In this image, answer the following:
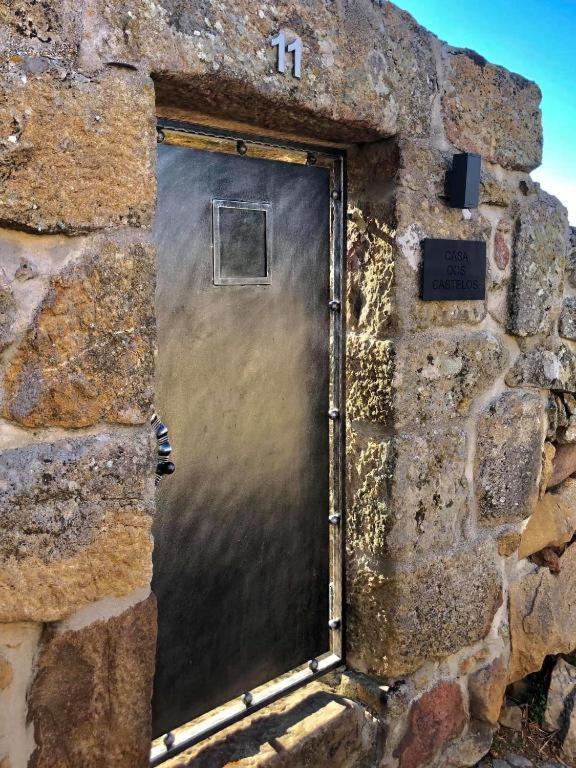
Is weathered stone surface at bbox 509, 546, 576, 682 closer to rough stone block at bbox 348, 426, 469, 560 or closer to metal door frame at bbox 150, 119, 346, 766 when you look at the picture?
rough stone block at bbox 348, 426, 469, 560

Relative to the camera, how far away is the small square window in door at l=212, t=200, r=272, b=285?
5.00 feet

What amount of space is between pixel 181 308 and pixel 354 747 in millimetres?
1150

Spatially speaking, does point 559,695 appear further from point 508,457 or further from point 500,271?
point 500,271

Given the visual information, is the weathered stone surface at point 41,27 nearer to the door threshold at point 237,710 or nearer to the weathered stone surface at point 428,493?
the weathered stone surface at point 428,493

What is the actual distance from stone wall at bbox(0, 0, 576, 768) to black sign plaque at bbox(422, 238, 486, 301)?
0.03 meters

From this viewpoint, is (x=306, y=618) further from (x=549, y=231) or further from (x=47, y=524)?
(x=549, y=231)

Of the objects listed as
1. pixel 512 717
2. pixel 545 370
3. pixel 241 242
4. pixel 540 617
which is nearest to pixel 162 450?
pixel 241 242

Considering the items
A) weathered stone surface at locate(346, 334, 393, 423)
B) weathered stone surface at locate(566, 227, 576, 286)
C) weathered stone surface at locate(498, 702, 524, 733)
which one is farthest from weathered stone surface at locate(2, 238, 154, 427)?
weathered stone surface at locate(498, 702, 524, 733)

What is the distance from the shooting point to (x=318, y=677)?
1.83 meters

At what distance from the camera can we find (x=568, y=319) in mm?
2186

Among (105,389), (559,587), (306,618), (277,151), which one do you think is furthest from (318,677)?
(277,151)

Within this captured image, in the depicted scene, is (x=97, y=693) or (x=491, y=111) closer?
(x=97, y=693)

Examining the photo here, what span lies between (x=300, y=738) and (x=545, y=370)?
3.96 feet

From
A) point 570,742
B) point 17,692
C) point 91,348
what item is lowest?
point 570,742
